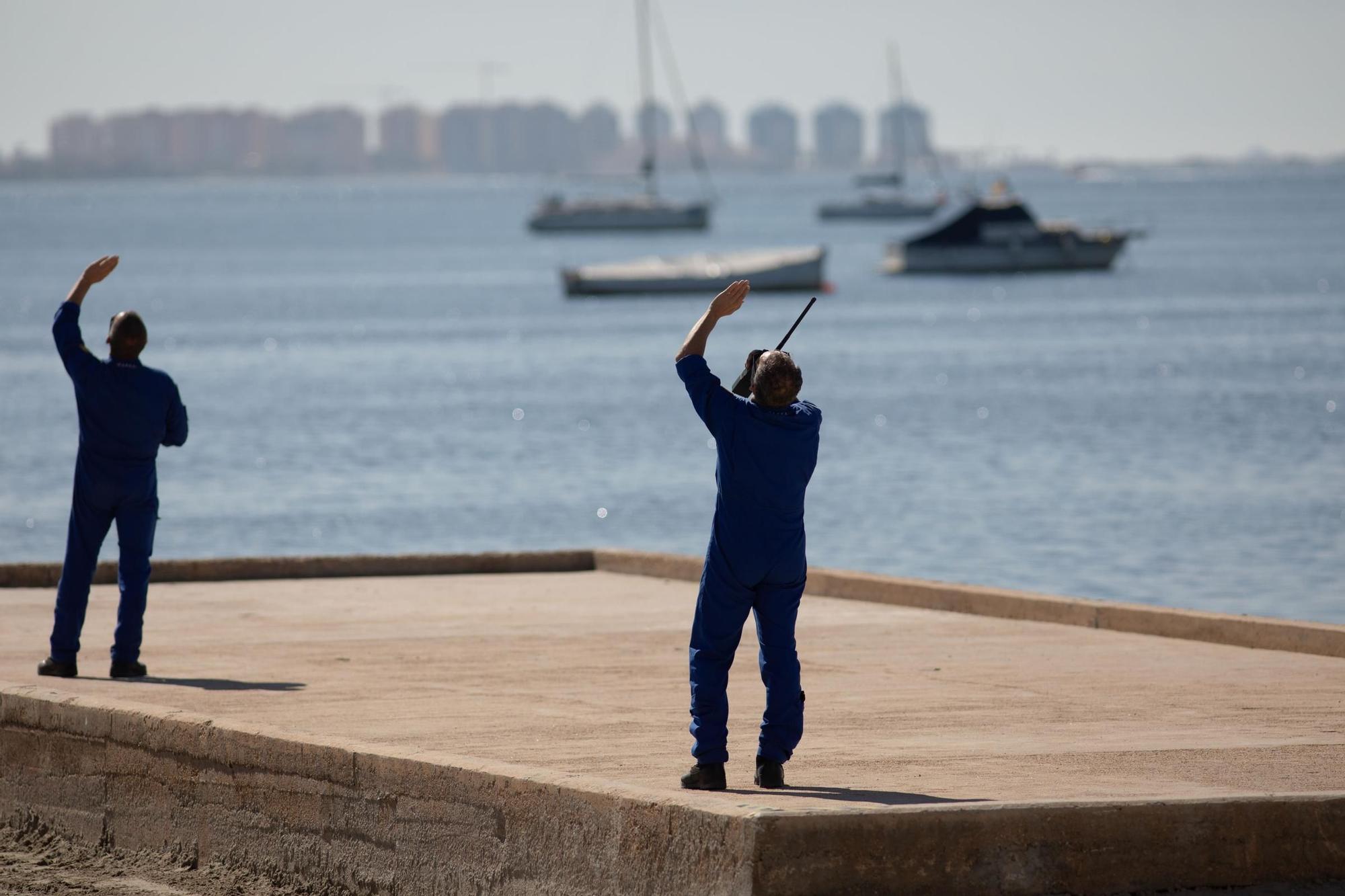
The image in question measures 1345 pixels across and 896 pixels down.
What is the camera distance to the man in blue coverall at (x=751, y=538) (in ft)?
25.8

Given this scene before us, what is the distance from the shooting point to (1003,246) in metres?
107

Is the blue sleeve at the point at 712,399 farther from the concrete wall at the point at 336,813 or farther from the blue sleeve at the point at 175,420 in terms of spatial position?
the blue sleeve at the point at 175,420

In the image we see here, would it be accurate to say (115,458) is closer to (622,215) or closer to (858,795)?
(858,795)

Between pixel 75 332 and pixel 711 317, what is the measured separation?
158 inches

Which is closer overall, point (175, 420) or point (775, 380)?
point (775, 380)

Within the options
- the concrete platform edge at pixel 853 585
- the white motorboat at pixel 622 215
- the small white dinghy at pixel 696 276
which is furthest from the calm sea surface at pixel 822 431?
the white motorboat at pixel 622 215

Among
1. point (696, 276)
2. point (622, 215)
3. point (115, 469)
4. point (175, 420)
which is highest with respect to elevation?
point (175, 420)

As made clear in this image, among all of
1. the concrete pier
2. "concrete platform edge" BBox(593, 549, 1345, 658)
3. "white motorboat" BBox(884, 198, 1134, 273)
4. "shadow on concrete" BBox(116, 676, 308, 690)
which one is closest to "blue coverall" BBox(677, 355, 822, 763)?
the concrete pier

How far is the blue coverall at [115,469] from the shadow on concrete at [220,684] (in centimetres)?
15

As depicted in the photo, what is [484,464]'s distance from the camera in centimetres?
4241

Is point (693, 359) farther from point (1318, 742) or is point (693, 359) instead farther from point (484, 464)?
point (484, 464)

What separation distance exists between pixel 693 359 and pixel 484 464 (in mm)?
34663

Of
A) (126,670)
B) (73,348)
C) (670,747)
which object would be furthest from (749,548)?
(126,670)

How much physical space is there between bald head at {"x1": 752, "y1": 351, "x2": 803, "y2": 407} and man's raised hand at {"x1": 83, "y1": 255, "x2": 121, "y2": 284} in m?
3.96
